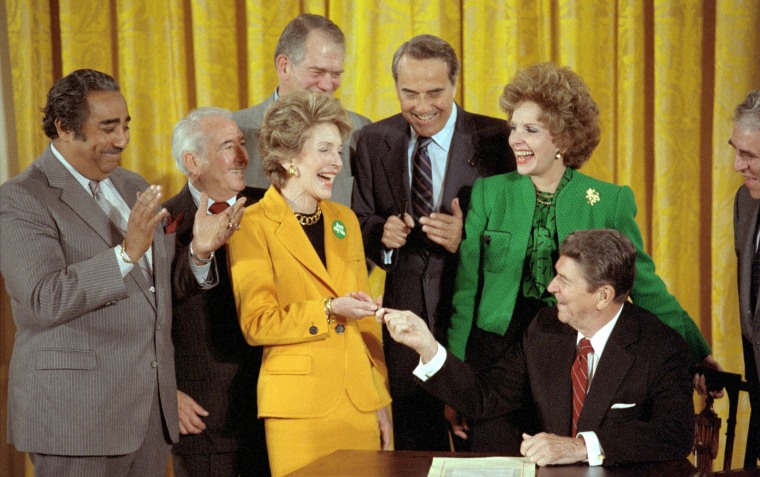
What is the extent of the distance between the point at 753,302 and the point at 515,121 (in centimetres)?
95

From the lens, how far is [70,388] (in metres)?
2.58

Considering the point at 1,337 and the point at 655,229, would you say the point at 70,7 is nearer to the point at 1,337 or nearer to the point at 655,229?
the point at 1,337

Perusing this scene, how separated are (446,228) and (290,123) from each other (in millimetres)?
640

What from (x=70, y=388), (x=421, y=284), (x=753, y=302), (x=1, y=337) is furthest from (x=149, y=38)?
(x=753, y=302)

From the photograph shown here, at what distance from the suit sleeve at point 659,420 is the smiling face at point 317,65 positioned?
5.70 ft

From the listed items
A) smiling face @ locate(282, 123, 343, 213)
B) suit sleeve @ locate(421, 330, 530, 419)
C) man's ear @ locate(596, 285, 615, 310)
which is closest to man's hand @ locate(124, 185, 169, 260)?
smiling face @ locate(282, 123, 343, 213)

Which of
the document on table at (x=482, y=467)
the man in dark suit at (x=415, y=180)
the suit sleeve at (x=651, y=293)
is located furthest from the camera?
the man in dark suit at (x=415, y=180)

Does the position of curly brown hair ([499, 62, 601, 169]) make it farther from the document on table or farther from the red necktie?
the document on table

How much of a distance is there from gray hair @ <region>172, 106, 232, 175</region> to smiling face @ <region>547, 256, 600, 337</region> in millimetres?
1298

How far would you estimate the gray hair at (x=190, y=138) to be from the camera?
316 centimetres

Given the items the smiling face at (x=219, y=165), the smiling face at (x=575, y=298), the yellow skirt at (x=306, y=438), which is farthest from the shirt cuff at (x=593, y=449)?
the smiling face at (x=219, y=165)

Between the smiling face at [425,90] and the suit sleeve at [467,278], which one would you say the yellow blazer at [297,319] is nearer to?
the suit sleeve at [467,278]

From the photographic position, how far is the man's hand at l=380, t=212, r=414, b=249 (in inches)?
121

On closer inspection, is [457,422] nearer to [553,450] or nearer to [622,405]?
[622,405]
